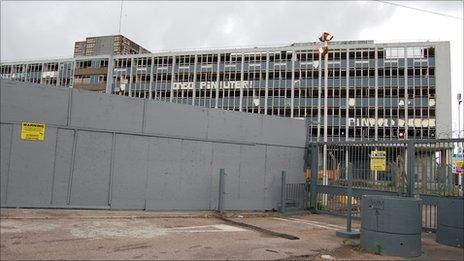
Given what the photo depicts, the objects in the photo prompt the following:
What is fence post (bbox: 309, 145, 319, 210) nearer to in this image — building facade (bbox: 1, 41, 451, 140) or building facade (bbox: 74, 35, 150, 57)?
building facade (bbox: 1, 41, 451, 140)

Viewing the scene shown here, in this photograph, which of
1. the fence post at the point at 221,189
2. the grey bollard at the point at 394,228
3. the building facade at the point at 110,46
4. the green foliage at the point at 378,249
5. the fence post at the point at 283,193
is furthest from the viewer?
the building facade at the point at 110,46

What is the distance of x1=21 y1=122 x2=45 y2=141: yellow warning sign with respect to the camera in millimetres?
11883

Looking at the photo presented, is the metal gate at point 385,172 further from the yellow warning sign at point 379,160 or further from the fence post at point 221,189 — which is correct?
the fence post at point 221,189

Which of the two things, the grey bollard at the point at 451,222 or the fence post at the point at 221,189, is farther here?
the fence post at the point at 221,189

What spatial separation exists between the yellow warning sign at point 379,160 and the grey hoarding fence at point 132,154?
356 cm

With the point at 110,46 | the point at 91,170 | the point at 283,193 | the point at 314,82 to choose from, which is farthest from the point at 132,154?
the point at 110,46

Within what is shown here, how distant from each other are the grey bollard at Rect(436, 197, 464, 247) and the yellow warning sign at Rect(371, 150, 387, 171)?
10.6 feet

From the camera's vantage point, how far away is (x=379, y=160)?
1480cm

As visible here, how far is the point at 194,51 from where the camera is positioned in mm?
82375

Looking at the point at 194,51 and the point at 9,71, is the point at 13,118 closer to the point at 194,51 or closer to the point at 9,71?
the point at 194,51

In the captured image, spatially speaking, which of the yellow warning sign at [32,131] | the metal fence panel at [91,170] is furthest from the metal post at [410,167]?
the yellow warning sign at [32,131]

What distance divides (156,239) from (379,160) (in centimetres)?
803

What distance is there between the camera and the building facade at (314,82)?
70438 mm

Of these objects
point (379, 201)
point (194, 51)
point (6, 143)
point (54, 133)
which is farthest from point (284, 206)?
point (194, 51)
